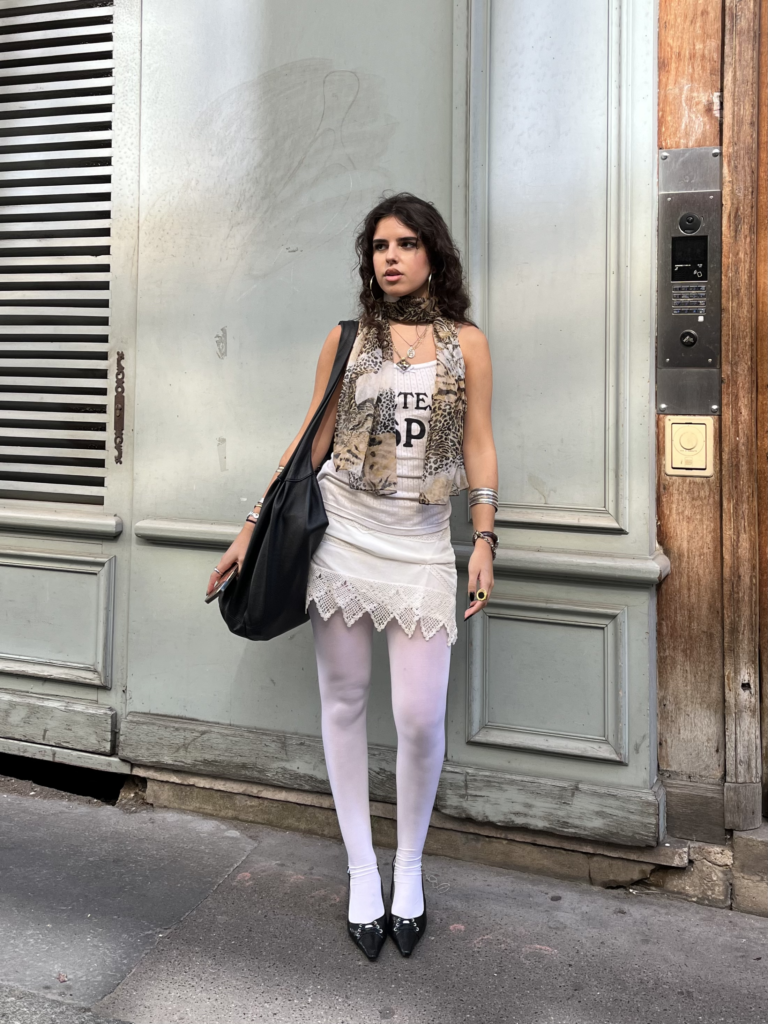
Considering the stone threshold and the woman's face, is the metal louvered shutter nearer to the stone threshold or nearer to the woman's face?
the stone threshold

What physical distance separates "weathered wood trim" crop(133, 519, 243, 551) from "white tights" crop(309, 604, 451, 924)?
94 cm

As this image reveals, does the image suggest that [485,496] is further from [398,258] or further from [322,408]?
[398,258]

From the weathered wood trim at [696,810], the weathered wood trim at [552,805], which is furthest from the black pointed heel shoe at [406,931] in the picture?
the weathered wood trim at [696,810]

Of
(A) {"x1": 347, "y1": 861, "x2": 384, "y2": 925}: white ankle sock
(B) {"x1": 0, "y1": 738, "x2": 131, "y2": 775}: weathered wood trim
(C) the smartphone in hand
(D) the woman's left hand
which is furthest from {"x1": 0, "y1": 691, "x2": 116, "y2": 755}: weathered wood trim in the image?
(D) the woman's left hand

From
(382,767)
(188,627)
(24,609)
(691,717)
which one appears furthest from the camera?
(24,609)

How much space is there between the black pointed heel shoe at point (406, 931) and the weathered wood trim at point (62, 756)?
4.90 feet

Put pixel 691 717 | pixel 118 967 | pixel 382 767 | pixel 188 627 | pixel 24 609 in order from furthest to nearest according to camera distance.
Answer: pixel 24 609 → pixel 188 627 → pixel 382 767 → pixel 691 717 → pixel 118 967

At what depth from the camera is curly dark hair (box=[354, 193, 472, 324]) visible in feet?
8.58

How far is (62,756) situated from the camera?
12.6ft

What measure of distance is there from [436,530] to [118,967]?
1.48m

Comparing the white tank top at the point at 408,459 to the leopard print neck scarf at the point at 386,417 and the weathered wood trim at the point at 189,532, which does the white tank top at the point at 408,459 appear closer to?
the leopard print neck scarf at the point at 386,417

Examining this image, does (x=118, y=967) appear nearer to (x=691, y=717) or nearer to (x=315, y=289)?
(x=691, y=717)

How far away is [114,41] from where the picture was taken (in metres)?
3.73

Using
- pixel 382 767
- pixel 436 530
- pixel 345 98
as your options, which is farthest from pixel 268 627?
pixel 345 98
